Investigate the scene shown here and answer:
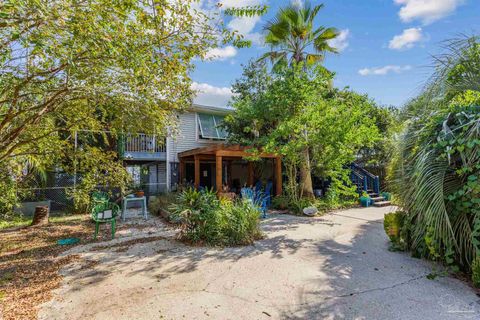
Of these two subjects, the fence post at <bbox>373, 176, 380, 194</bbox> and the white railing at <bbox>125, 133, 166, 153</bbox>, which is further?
the fence post at <bbox>373, 176, 380, 194</bbox>

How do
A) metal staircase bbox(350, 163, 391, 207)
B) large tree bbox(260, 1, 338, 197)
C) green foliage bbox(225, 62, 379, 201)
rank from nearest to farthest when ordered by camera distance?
green foliage bbox(225, 62, 379, 201)
large tree bbox(260, 1, 338, 197)
metal staircase bbox(350, 163, 391, 207)

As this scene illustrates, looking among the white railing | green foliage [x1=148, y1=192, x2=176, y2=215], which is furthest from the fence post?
the white railing

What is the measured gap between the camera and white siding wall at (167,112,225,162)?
40.3ft

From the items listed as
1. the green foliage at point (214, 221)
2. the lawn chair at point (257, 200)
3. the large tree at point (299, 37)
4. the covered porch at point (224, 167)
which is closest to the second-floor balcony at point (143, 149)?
the covered porch at point (224, 167)

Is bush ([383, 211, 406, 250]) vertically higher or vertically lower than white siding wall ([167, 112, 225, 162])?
lower

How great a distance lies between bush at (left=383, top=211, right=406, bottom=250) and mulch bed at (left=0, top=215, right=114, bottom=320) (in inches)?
220

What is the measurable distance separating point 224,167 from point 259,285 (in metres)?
11.7

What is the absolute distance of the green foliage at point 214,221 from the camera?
17.3 ft

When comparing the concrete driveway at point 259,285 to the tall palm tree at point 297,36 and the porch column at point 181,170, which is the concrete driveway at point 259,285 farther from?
the tall palm tree at point 297,36

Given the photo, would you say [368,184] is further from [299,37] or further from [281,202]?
[299,37]

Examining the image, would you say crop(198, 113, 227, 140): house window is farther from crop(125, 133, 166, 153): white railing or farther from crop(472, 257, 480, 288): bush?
crop(472, 257, 480, 288): bush

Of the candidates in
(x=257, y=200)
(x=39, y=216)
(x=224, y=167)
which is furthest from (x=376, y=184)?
(x=39, y=216)

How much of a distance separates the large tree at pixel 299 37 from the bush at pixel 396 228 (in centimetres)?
445

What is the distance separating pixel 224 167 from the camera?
14969mm
